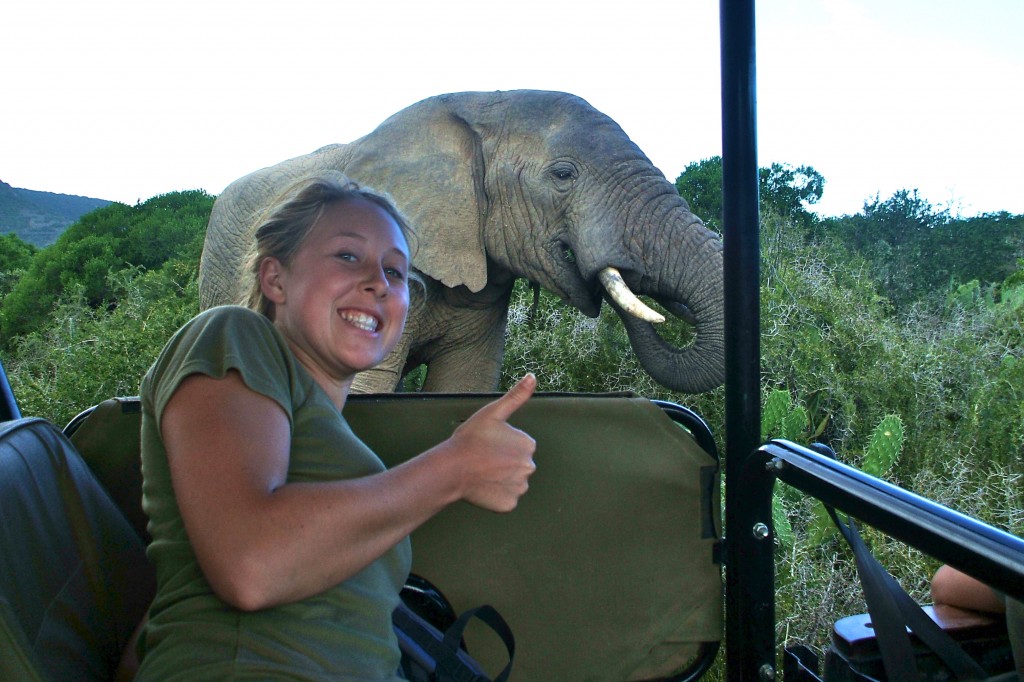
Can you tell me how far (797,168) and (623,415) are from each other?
3.19 meters

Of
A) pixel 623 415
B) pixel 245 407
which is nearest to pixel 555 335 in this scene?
pixel 623 415

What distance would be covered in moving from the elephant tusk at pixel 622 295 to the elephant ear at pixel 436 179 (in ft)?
1.68

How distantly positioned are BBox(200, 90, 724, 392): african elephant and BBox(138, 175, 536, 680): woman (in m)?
2.08

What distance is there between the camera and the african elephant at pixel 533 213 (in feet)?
10.2

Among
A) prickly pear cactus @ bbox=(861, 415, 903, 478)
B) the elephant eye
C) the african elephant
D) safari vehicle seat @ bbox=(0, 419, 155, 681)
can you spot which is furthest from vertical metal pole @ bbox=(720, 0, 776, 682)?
the elephant eye

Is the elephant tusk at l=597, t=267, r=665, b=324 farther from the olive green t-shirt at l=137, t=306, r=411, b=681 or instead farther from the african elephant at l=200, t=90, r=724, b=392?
the olive green t-shirt at l=137, t=306, r=411, b=681

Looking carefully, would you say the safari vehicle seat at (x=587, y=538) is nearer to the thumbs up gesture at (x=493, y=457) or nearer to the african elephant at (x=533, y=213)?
the thumbs up gesture at (x=493, y=457)

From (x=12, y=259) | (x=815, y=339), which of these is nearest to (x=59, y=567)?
(x=12, y=259)

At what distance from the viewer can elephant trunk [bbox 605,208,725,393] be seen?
9.49 ft

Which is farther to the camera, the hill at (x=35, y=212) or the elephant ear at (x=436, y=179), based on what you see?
the elephant ear at (x=436, y=179)

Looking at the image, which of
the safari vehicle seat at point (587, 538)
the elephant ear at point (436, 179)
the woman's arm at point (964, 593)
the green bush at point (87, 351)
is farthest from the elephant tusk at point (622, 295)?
the green bush at point (87, 351)

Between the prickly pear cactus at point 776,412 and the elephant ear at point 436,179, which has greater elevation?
the elephant ear at point 436,179

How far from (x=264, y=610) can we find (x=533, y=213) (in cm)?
262

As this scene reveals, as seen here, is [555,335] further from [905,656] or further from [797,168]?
[905,656]
